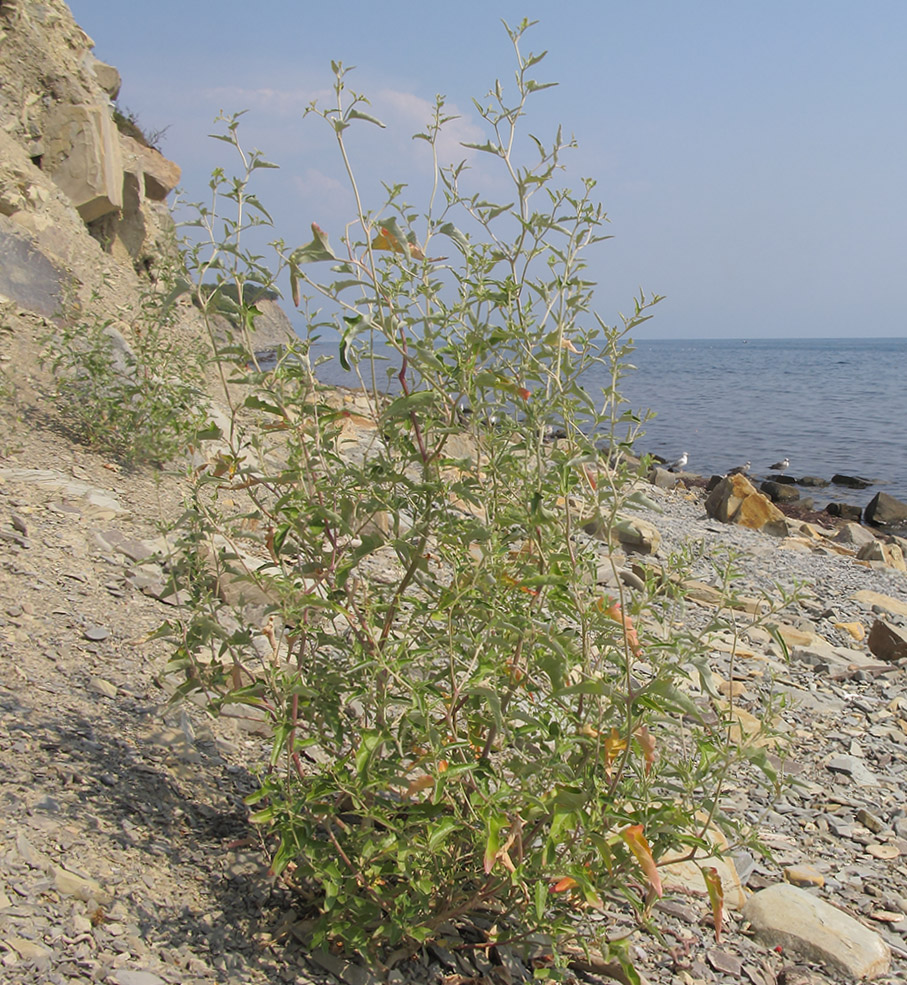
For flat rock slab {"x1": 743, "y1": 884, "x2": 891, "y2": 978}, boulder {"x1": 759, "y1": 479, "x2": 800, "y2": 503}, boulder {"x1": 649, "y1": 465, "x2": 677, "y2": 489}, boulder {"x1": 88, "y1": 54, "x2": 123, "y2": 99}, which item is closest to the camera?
flat rock slab {"x1": 743, "y1": 884, "x2": 891, "y2": 978}

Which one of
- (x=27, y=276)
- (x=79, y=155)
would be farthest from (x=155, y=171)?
(x=27, y=276)

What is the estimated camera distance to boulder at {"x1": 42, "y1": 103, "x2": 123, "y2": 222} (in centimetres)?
832

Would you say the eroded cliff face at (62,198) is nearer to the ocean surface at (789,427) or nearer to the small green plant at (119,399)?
the small green plant at (119,399)

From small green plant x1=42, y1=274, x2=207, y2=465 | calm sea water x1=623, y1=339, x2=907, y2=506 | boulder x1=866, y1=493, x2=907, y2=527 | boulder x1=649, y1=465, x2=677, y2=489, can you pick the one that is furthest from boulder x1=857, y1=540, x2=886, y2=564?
small green plant x1=42, y1=274, x2=207, y2=465

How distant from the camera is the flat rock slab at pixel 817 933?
267 centimetres

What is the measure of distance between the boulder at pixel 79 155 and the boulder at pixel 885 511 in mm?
14125

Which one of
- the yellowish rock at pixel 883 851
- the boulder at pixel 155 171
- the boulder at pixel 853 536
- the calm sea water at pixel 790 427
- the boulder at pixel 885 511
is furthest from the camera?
the calm sea water at pixel 790 427

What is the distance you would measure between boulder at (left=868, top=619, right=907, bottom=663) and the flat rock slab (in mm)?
3415

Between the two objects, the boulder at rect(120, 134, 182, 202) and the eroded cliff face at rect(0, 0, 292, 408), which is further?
the boulder at rect(120, 134, 182, 202)

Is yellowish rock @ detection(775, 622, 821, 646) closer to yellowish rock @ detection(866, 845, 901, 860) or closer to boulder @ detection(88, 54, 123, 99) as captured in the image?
yellowish rock @ detection(866, 845, 901, 860)

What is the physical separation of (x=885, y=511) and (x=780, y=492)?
7.58 ft

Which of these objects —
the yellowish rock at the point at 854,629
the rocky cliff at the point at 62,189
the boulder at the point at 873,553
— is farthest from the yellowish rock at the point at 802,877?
the boulder at the point at 873,553

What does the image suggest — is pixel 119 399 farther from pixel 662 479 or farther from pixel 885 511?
pixel 885 511

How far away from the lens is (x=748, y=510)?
41.3 ft
